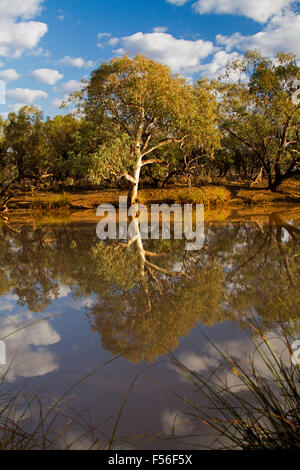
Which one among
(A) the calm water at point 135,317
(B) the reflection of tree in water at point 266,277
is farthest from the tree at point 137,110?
(A) the calm water at point 135,317

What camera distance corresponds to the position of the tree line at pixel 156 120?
17844 millimetres

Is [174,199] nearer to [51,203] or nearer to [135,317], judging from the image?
[51,203]

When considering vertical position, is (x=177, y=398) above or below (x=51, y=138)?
below

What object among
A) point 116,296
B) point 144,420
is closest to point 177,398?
point 144,420

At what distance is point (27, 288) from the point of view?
605 centimetres

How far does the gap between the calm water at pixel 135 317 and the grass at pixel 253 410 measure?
0.14m

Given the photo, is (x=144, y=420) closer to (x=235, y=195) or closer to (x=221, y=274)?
(x=221, y=274)

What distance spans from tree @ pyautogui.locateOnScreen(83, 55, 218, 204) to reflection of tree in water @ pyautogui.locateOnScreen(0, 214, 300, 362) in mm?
8508

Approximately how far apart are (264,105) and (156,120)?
277 inches

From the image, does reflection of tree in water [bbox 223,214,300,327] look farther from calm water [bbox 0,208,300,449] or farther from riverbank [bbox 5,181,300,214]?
riverbank [bbox 5,181,300,214]

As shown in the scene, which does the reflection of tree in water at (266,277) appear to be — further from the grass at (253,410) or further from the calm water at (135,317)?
the grass at (253,410)

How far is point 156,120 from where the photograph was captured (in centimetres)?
1955

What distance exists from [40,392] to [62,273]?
4.16 m

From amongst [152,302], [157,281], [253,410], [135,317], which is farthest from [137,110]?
[253,410]
